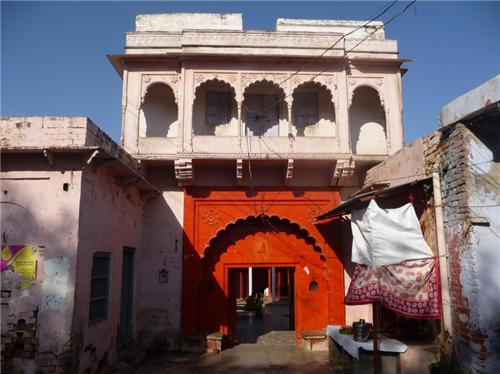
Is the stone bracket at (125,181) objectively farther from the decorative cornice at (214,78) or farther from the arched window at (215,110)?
the decorative cornice at (214,78)

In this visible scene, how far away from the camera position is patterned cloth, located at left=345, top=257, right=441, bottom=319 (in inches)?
228

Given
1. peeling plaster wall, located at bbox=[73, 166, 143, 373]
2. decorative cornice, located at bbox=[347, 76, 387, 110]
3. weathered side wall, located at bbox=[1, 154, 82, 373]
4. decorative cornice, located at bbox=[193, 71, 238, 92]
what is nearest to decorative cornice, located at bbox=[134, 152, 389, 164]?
peeling plaster wall, located at bbox=[73, 166, 143, 373]

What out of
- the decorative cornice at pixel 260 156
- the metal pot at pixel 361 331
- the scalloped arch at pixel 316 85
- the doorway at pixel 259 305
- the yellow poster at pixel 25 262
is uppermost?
the scalloped arch at pixel 316 85

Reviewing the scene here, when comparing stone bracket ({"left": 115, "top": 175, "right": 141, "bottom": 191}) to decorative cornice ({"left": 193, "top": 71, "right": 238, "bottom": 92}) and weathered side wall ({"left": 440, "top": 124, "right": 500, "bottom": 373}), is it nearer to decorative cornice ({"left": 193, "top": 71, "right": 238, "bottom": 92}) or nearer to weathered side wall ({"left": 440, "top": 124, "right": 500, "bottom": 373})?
decorative cornice ({"left": 193, "top": 71, "right": 238, "bottom": 92})

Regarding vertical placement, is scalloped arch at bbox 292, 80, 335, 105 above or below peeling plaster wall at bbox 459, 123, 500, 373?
above

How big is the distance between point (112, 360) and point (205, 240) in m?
3.44

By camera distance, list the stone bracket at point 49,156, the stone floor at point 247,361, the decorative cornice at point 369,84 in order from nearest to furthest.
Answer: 1. the stone bracket at point 49,156
2. the stone floor at point 247,361
3. the decorative cornice at point 369,84

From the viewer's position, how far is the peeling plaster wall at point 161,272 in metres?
9.55

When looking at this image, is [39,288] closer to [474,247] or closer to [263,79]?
[474,247]

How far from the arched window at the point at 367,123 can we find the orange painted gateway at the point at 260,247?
1546mm

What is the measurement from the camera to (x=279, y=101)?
10477 mm

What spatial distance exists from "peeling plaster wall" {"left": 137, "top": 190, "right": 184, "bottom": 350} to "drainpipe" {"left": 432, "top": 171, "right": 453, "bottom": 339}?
19.6 ft

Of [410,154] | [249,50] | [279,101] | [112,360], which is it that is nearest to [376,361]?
[410,154]

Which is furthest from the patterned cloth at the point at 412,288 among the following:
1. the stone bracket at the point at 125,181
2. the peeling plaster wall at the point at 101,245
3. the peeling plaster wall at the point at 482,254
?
the stone bracket at the point at 125,181
